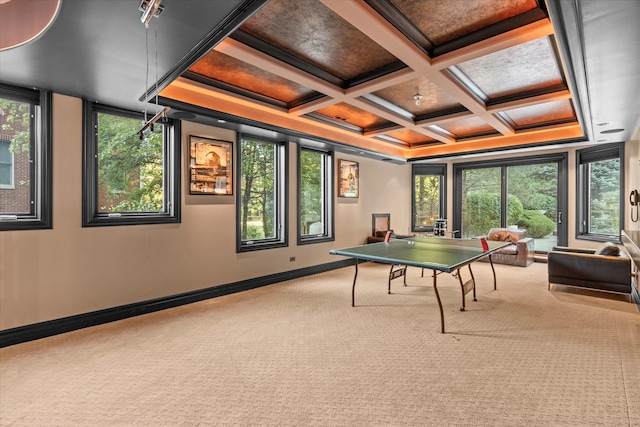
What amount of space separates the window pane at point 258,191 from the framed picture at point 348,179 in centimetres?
176

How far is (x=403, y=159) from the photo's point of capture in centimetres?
841

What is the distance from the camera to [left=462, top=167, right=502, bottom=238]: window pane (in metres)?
8.40

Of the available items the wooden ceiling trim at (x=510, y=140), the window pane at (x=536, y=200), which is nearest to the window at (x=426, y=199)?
the wooden ceiling trim at (x=510, y=140)

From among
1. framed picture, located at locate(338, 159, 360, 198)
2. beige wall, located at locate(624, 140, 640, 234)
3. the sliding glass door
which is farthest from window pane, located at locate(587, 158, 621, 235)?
framed picture, located at locate(338, 159, 360, 198)

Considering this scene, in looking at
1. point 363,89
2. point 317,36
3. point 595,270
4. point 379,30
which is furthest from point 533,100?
point 317,36

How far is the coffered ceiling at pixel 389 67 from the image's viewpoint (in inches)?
105

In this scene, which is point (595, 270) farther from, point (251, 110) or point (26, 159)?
point (26, 159)

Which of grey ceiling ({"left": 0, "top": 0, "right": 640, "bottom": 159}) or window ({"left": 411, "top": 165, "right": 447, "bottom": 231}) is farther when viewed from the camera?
window ({"left": 411, "top": 165, "right": 447, "bottom": 231})

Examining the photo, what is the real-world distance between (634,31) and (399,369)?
9.91 feet

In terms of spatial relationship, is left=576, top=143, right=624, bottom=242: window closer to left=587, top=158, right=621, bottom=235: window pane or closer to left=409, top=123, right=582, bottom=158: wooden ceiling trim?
left=587, top=158, right=621, bottom=235: window pane

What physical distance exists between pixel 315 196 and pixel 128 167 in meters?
3.61

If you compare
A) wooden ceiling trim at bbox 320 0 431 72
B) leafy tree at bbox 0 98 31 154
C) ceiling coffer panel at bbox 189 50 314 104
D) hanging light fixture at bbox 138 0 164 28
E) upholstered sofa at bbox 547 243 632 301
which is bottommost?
upholstered sofa at bbox 547 243 632 301

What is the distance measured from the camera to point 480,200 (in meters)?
8.66

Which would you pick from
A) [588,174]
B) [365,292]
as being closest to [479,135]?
[588,174]
